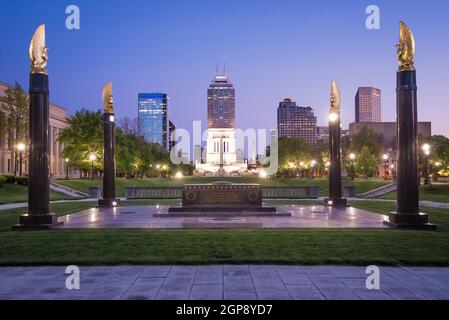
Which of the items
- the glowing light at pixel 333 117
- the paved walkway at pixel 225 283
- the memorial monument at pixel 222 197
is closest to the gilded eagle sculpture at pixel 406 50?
the memorial monument at pixel 222 197

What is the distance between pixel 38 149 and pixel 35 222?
10.4 feet

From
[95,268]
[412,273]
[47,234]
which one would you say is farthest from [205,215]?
[412,273]

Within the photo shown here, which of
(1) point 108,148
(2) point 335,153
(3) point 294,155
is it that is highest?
(3) point 294,155

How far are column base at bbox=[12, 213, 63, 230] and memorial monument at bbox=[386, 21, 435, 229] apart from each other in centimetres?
1497

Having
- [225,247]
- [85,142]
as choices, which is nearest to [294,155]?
[85,142]

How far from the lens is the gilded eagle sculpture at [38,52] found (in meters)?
18.0

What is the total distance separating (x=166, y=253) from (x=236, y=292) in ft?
14.1

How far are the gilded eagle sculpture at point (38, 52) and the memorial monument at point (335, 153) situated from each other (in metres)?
18.9

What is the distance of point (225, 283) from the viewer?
8.88m

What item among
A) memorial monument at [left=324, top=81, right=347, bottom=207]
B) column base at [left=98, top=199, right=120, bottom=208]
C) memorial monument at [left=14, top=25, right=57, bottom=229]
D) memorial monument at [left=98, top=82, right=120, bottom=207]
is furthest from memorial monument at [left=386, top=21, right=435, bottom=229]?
memorial monument at [left=98, top=82, right=120, bottom=207]

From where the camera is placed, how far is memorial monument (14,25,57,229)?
700 inches

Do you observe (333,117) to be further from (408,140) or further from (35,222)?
(35,222)

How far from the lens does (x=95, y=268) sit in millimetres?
10383
